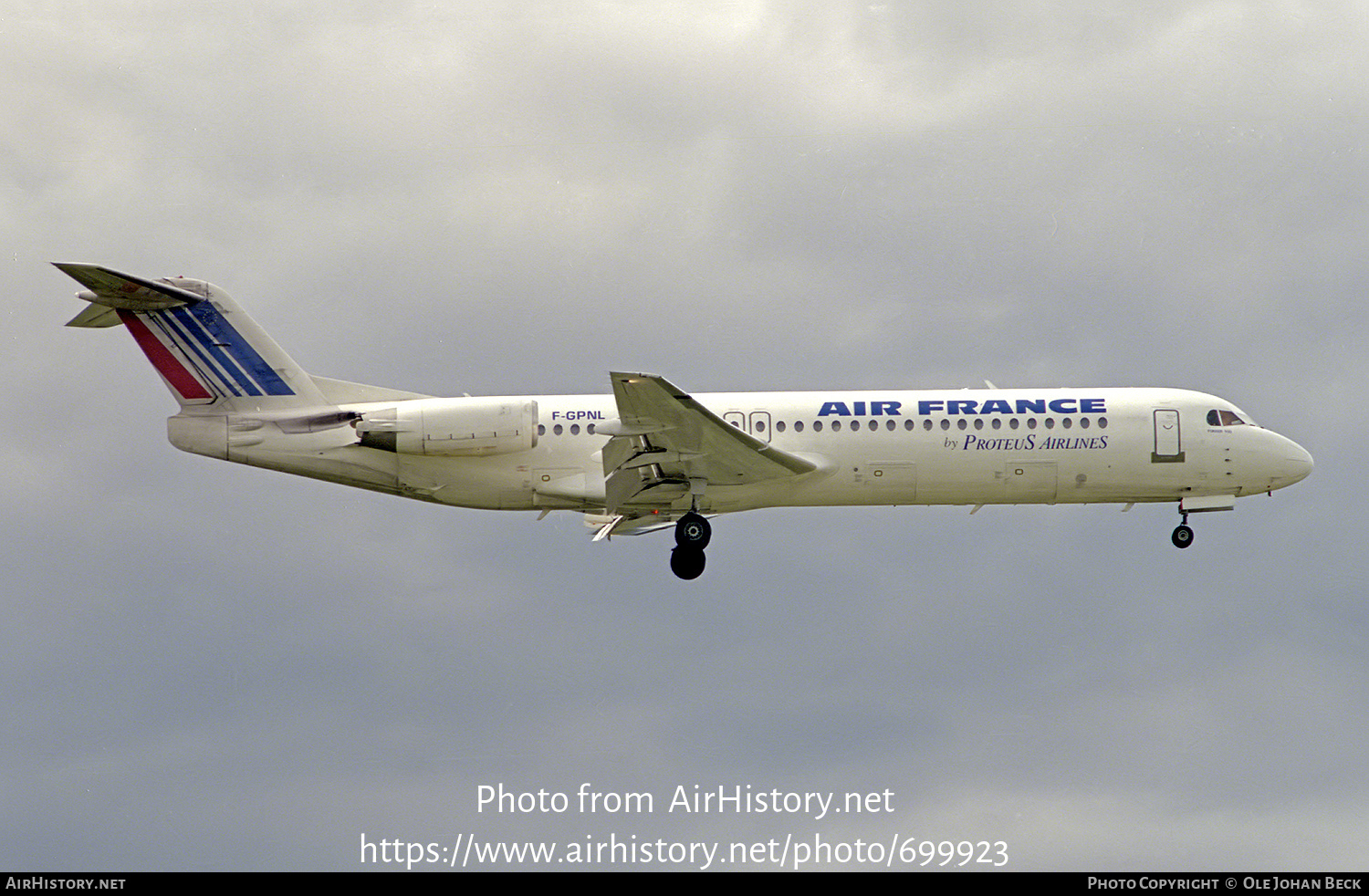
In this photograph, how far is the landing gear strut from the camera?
1176 inches

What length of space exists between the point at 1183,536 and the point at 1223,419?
2.61 metres

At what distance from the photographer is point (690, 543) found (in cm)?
2817

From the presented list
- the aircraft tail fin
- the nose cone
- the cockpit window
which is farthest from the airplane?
the nose cone

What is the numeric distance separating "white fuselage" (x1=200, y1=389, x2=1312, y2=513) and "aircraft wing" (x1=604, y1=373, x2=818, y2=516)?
0.43 metres

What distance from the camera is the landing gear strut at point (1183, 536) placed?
29859 millimetres

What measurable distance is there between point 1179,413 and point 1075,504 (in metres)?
2.87

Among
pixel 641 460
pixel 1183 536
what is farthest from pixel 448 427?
pixel 1183 536

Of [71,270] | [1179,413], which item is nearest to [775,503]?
[1179,413]

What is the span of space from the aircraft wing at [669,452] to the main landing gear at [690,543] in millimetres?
557

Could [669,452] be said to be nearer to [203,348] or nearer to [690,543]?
→ [690,543]

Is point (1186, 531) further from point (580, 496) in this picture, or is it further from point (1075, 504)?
point (580, 496)

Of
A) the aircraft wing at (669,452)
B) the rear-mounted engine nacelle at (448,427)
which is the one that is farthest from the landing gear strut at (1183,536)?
the rear-mounted engine nacelle at (448,427)

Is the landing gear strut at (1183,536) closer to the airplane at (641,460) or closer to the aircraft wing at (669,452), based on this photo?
the airplane at (641,460)

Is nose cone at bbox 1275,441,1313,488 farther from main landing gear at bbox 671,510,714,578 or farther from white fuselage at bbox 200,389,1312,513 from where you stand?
main landing gear at bbox 671,510,714,578
